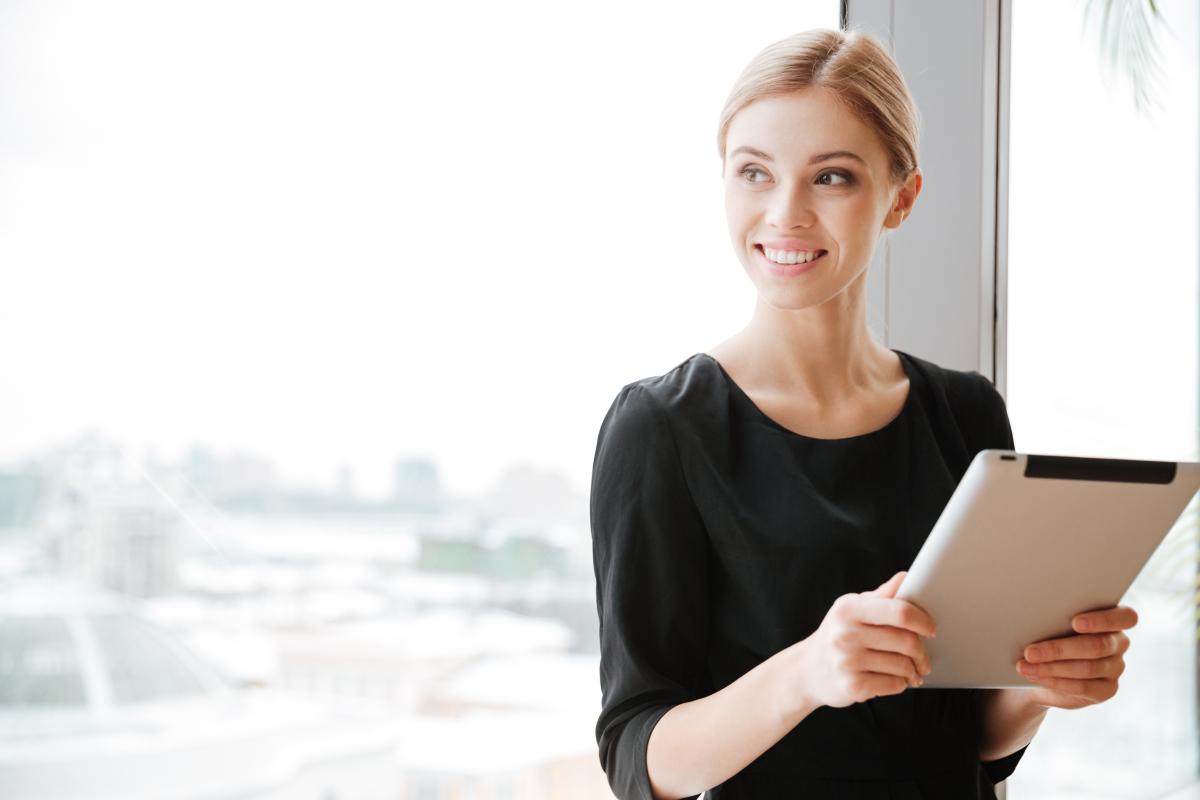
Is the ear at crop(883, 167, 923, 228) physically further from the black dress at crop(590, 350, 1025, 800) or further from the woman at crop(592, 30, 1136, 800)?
the black dress at crop(590, 350, 1025, 800)

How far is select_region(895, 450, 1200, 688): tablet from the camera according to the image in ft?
2.77

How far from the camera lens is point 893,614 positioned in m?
0.88

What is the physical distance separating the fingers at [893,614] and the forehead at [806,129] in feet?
1.51

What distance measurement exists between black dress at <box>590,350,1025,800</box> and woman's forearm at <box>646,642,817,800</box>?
0.09ft

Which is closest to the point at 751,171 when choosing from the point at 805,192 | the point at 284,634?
the point at 805,192

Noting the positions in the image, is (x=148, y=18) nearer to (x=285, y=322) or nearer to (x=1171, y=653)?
(x=285, y=322)

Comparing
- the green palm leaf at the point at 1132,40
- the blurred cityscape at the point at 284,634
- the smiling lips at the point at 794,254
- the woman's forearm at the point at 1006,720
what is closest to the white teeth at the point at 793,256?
the smiling lips at the point at 794,254

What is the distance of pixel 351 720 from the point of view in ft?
5.04

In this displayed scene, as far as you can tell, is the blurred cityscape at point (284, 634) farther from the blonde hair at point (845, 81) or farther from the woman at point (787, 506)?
the blonde hair at point (845, 81)

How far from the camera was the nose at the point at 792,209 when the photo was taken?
1112 millimetres

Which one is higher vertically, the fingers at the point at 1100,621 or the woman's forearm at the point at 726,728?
the fingers at the point at 1100,621

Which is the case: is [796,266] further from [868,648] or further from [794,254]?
[868,648]

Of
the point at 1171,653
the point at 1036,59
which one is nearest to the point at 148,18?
the point at 1036,59

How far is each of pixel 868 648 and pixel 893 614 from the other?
4cm
